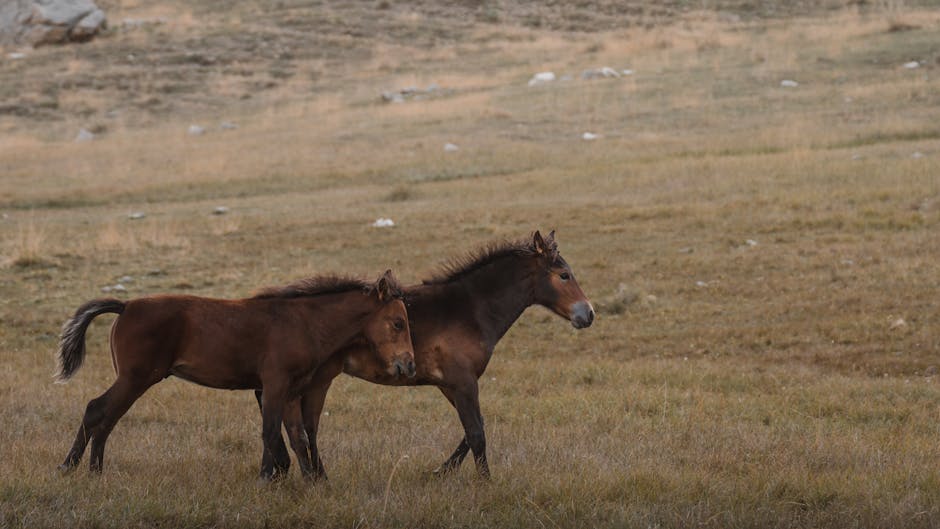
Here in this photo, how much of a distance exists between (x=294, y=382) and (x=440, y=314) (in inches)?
49.5

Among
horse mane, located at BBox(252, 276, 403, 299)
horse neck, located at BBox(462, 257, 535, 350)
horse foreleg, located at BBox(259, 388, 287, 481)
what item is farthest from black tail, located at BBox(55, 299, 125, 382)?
horse neck, located at BBox(462, 257, 535, 350)

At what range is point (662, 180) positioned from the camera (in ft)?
81.3

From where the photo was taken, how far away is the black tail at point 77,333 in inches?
307

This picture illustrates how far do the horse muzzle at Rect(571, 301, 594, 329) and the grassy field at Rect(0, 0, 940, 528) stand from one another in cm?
100

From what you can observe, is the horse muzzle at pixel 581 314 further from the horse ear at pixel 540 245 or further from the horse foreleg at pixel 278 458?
the horse foreleg at pixel 278 458

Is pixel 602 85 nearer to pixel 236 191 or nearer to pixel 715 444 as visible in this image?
pixel 236 191

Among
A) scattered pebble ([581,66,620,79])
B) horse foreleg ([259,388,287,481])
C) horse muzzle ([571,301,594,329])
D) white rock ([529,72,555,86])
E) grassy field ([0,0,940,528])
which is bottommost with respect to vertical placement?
white rock ([529,72,555,86])

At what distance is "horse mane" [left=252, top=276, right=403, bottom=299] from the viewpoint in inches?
316

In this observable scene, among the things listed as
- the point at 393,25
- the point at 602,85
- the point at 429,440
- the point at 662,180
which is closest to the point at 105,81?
the point at 393,25

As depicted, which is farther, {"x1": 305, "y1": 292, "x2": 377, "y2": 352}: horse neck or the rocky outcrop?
the rocky outcrop

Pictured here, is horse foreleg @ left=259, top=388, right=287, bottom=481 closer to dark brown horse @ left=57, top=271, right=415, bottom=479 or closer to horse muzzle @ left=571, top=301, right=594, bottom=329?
dark brown horse @ left=57, top=271, right=415, bottom=479

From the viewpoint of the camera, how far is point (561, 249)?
62.2ft

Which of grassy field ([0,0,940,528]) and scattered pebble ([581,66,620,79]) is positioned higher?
grassy field ([0,0,940,528])

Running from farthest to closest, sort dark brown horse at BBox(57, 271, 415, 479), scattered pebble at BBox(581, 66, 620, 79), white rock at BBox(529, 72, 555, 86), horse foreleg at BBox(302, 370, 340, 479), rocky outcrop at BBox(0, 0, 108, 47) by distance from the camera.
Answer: rocky outcrop at BBox(0, 0, 108, 47), white rock at BBox(529, 72, 555, 86), scattered pebble at BBox(581, 66, 620, 79), horse foreleg at BBox(302, 370, 340, 479), dark brown horse at BBox(57, 271, 415, 479)
